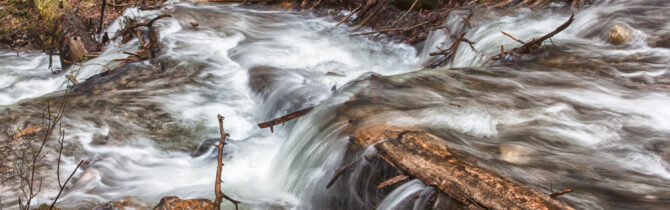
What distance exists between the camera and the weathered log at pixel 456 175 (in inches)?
79.0

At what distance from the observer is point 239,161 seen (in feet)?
14.2

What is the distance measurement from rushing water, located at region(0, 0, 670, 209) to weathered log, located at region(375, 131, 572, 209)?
0.09 m

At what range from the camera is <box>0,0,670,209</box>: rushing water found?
117 inches

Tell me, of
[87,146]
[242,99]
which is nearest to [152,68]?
[242,99]

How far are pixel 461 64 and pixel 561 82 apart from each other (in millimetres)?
1432

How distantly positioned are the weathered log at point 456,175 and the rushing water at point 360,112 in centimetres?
9

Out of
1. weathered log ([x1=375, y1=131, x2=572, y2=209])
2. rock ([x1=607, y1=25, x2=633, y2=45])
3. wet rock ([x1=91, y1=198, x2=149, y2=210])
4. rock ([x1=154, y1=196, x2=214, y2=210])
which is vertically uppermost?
→ rock ([x1=607, y1=25, x2=633, y2=45])

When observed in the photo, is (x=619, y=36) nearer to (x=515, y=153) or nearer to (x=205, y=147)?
(x=515, y=153)

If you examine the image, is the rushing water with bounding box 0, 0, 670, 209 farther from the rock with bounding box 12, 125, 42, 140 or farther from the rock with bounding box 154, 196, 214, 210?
the rock with bounding box 154, 196, 214, 210

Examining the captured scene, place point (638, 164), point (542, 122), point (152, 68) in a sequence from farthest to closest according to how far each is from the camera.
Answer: point (152, 68) < point (542, 122) < point (638, 164)

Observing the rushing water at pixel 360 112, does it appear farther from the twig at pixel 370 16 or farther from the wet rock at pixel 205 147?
the twig at pixel 370 16

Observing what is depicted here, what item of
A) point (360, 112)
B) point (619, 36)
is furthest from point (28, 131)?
point (619, 36)

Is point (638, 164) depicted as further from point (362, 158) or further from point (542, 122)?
point (362, 158)

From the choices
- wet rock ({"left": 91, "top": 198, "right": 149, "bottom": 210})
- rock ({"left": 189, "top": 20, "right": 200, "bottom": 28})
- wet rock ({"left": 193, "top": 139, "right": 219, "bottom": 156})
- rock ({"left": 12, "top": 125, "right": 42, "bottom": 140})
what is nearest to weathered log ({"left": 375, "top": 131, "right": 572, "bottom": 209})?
wet rock ({"left": 91, "top": 198, "right": 149, "bottom": 210})
